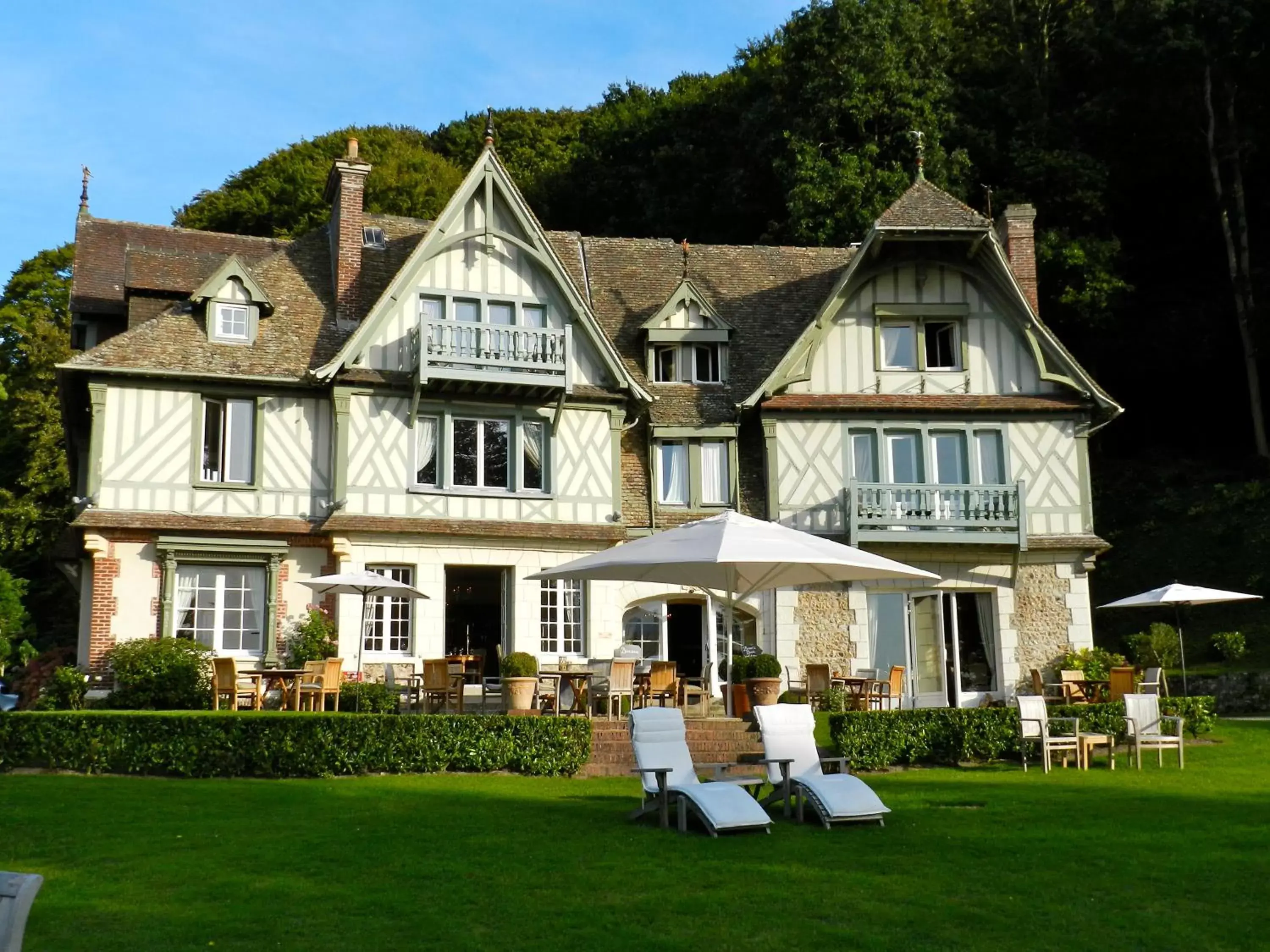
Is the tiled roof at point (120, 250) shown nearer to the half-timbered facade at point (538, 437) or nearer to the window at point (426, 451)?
the half-timbered facade at point (538, 437)

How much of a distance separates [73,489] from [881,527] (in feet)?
48.4

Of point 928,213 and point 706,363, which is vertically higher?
point 928,213

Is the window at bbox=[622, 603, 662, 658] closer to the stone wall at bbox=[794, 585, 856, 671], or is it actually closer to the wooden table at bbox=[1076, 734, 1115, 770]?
the stone wall at bbox=[794, 585, 856, 671]

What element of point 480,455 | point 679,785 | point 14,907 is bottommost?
point 679,785

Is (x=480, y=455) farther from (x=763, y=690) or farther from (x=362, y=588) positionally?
(x=763, y=690)

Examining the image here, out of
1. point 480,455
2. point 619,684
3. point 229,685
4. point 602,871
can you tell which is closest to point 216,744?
point 229,685

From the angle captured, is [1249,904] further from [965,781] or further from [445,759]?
[445,759]

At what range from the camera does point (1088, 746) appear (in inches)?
618

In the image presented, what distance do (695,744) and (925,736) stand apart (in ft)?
9.22

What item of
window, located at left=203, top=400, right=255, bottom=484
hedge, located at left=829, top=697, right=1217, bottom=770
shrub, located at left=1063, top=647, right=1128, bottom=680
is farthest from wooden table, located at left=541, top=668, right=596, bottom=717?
shrub, located at left=1063, top=647, right=1128, bottom=680

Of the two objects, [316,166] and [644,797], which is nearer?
[644,797]

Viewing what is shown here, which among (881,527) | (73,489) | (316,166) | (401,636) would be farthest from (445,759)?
(316,166)

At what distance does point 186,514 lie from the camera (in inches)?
827

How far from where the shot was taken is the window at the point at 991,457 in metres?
23.8
